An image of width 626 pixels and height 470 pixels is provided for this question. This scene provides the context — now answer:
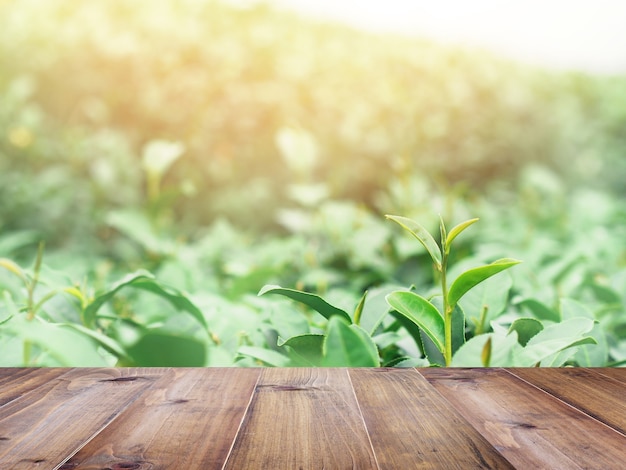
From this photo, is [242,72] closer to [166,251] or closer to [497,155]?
[497,155]

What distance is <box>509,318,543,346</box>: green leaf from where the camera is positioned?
752 millimetres

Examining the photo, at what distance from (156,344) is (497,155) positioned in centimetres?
319

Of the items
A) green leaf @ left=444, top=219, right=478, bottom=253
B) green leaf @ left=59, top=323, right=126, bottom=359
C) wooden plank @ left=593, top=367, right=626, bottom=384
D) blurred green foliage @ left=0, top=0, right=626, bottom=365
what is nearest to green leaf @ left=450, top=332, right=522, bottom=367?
green leaf @ left=444, top=219, right=478, bottom=253

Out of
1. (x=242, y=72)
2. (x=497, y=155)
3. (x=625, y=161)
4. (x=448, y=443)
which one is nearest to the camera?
(x=448, y=443)

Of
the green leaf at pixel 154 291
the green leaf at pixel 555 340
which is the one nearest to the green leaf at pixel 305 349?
the green leaf at pixel 154 291

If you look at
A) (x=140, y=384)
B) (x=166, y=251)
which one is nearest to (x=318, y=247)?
(x=166, y=251)

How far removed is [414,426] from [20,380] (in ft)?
1.69

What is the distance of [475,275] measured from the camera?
67 centimetres

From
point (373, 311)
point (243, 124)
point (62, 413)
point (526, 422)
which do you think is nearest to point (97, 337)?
point (62, 413)

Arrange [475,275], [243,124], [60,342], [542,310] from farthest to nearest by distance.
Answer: [243,124]
[542,310]
[475,275]
[60,342]

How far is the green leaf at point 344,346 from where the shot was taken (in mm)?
598

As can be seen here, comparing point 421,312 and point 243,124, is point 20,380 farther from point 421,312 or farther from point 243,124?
point 243,124

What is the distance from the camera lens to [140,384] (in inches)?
→ 31.0

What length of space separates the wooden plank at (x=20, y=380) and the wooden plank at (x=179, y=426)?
0.16m
